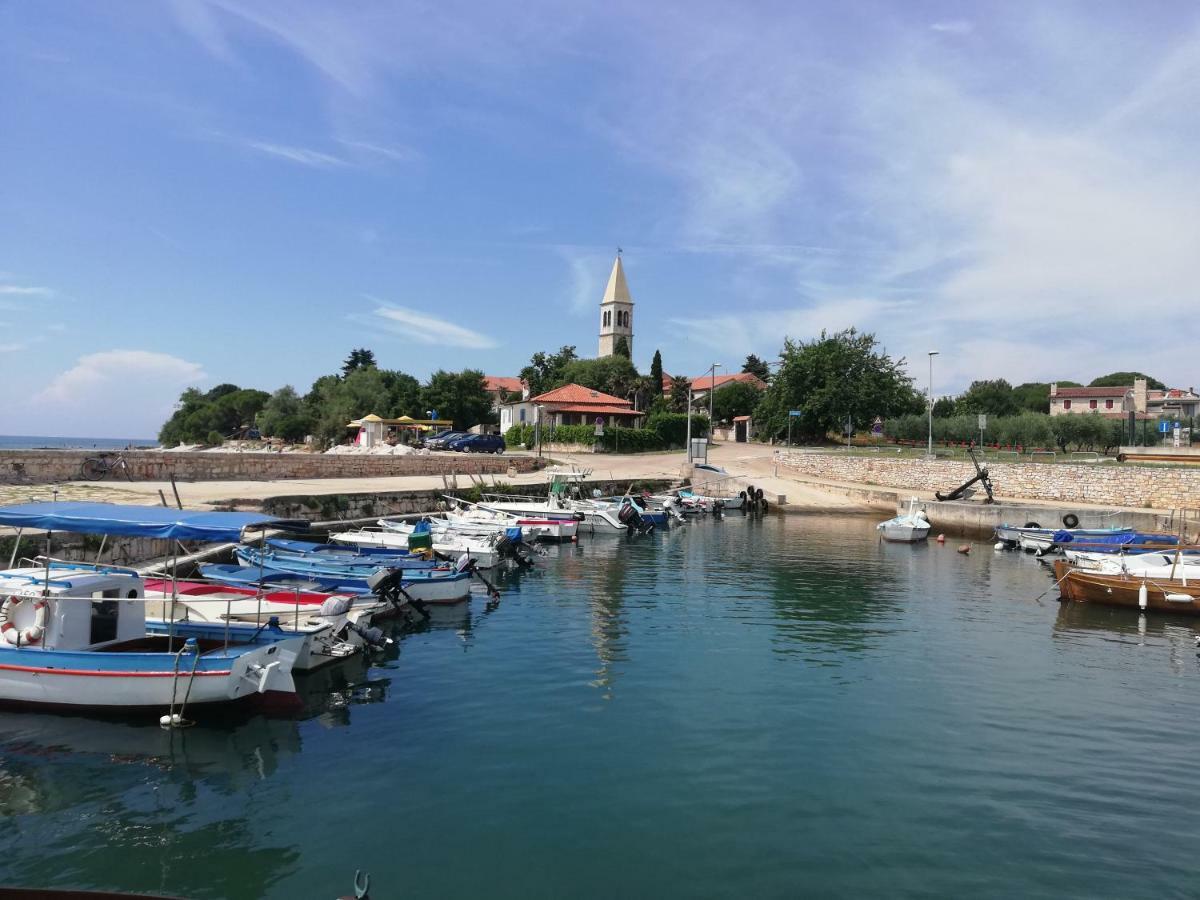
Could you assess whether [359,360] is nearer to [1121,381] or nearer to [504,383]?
[504,383]

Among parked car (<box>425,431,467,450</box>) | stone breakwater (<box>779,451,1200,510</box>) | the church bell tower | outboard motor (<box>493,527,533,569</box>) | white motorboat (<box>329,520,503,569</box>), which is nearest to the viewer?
white motorboat (<box>329,520,503,569</box>)

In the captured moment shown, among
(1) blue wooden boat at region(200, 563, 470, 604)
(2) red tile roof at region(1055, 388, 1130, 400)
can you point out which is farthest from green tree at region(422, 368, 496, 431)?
(2) red tile roof at region(1055, 388, 1130, 400)

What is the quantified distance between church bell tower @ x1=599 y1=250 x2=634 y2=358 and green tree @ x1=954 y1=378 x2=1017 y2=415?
4665cm

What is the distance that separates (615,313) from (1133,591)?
98329mm

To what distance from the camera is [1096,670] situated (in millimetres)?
16344

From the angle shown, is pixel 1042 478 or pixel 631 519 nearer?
pixel 631 519

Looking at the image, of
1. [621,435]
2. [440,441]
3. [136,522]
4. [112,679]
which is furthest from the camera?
[621,435]

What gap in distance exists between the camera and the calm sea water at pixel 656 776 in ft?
27.1

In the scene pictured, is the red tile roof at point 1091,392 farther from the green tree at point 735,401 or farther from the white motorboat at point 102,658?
the white motorboat at point 102,658

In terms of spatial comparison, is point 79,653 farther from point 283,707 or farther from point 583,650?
point 583,650

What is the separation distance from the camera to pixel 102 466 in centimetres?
3222

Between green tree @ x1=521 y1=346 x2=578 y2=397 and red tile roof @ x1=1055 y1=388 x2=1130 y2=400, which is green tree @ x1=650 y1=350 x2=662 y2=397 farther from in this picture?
red tile roof @ x1=1055 y1=388 x2=1130 y2=400

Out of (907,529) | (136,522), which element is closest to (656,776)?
(136,522)

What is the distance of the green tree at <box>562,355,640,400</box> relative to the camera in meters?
89.1
